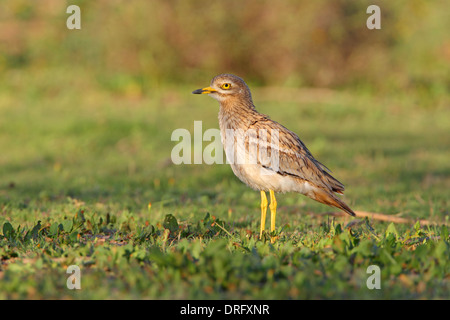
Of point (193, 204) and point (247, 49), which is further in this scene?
point (247, 49)

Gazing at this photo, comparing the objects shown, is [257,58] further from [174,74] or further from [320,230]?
[320,230]

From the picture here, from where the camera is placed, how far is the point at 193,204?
27.1 ft

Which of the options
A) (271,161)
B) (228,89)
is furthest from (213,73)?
(271,161)

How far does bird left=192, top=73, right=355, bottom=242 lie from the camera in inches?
240

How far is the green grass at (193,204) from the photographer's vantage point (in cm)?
450

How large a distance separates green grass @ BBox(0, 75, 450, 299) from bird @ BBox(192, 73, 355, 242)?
0.40 meters

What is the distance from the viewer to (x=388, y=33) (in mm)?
20281

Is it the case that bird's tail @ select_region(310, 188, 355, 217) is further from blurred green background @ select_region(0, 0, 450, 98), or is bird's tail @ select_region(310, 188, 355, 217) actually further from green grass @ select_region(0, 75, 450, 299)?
blurred green background @ select_region(0, 0, 450, 98)

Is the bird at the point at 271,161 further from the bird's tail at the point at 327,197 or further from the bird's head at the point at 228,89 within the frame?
the bird's head at the point at 228,89

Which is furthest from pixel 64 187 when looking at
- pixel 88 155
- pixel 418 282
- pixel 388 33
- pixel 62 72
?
pixel 388 33

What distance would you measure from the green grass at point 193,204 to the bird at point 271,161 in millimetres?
400

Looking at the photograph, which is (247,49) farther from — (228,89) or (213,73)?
(228,89)

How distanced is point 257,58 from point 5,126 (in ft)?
26.6

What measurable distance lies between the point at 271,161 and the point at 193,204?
7.74 feet
